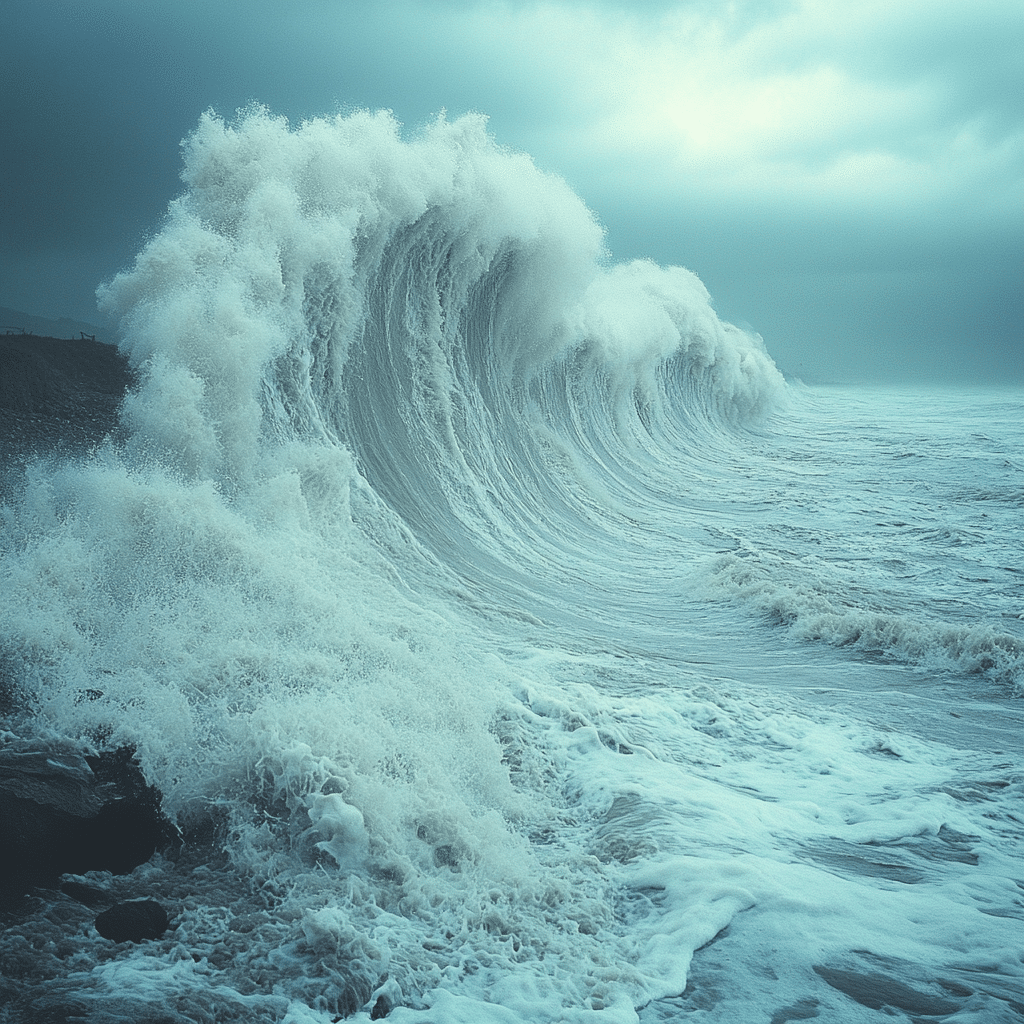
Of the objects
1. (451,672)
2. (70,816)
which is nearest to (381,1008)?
(70,816)

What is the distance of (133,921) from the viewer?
2508mm

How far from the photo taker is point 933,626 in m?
6.35

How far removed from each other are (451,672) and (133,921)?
7.75 ft

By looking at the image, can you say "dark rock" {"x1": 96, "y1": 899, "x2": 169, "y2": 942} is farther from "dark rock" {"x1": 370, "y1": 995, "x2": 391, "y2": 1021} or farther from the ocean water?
"dark rock" {"x1": 370, "y1": 995, "x2": 391, "y2": 1021}

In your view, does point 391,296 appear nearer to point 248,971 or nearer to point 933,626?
point 933,626

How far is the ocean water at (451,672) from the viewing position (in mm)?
2637

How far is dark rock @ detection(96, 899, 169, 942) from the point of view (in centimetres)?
245

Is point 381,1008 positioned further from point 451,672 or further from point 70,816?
point 451,672

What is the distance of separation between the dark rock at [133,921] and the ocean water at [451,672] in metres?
0.05

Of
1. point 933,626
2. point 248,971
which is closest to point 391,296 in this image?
point 933,626

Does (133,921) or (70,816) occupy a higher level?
(70,816)

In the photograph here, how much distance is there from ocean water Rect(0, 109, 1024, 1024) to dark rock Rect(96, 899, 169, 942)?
0.16ft

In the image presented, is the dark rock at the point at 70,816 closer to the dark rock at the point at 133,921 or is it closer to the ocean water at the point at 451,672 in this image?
the ocean water at the point at 451,672

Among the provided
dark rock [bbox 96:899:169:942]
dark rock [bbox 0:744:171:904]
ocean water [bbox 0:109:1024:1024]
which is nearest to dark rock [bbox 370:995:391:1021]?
ocean water [bbox 0:109:1024:1024]
